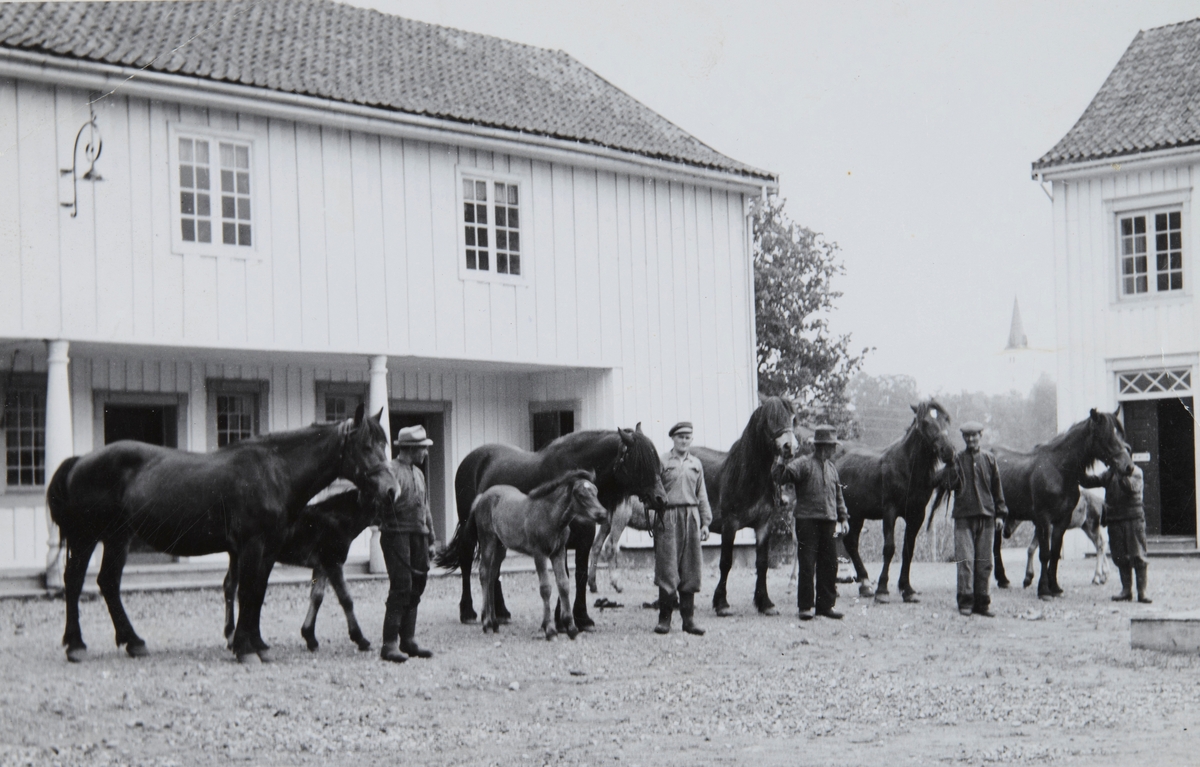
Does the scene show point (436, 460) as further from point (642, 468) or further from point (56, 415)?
point (642, 468)

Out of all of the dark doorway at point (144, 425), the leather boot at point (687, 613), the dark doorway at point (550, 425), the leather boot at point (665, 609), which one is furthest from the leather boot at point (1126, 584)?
the dark doorway at point (144, 425)

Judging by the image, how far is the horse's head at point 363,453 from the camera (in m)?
Answer: 10.5

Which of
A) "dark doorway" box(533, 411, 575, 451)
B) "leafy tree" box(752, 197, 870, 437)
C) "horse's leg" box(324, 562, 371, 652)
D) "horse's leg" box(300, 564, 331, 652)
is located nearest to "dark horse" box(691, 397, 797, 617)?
"horse's leg" box(324, 562, 371, 652)

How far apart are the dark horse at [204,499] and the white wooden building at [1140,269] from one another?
1673cm

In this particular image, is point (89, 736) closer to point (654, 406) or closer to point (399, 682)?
point (399, 682)

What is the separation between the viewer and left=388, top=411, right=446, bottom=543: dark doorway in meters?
21.3

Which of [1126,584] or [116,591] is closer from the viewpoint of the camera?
[116,591]

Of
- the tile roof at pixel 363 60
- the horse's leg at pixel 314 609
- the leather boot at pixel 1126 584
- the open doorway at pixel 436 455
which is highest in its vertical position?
the tile roof at pixel 363 60

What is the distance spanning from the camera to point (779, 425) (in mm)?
13688

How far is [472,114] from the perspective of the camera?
1930 cm

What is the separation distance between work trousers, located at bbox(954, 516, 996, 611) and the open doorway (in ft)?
30.0

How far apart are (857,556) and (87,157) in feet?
33.6

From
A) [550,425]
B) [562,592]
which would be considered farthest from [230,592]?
[550,425]

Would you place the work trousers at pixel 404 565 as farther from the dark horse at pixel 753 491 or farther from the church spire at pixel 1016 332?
the church spire at pixel 1016 332
